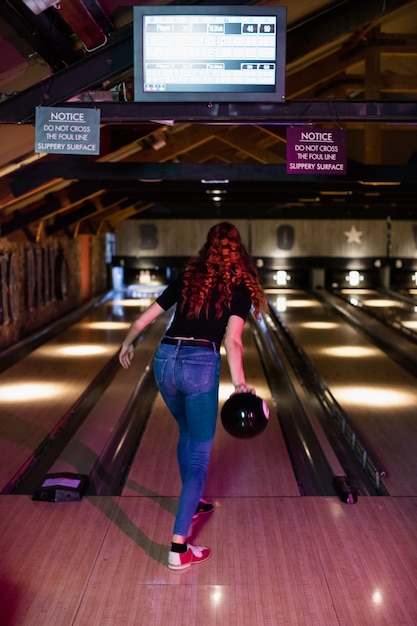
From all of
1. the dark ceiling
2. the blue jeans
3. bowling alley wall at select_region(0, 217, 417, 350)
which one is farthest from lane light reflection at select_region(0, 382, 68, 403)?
bowling alley wall at select_region(0, 217, 417, 350)

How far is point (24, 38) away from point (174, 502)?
3148mm

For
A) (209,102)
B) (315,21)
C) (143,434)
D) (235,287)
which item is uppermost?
(315,21)

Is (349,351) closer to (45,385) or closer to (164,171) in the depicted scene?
Answer: (164,171)

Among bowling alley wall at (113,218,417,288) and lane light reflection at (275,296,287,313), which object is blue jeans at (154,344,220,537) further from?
bowling alley wall at (113,218,417,288)

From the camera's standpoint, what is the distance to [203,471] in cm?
372

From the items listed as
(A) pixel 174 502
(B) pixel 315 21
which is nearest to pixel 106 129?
(B) pixel 315 21

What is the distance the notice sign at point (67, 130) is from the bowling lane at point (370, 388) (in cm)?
307

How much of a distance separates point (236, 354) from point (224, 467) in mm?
2161

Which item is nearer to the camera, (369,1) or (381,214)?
(369,1)

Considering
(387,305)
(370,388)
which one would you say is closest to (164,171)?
(370,388)

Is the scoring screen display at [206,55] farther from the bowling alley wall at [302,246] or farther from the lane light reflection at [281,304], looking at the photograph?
the bowling alley wall at [302,246]

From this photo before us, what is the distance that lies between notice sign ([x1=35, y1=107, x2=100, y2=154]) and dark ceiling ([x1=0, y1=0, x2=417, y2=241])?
3.7 inches

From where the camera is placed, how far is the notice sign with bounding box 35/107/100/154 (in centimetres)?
555

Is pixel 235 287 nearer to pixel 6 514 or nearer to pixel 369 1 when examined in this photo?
pixel 6 514
